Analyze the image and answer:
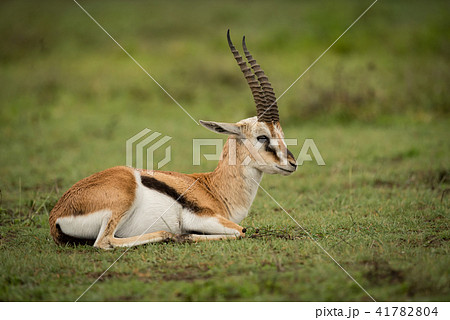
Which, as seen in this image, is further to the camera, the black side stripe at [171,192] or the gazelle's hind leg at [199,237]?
the black side stripe at [171,192]

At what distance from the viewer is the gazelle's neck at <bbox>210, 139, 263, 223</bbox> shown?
6.18 meters

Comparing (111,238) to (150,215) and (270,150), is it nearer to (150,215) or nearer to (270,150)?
(150,215)

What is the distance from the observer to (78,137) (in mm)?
12195

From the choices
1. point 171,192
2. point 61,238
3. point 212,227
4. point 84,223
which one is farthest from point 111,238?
point 212,227

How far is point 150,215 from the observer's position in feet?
18.7

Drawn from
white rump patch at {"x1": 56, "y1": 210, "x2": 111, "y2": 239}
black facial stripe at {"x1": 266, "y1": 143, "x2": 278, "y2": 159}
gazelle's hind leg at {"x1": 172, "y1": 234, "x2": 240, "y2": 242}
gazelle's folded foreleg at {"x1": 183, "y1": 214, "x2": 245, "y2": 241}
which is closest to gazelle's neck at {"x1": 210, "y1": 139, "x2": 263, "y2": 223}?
black facial stripe at {"x1": 266, "y1": 143, "x2": 278, "y2": 159}

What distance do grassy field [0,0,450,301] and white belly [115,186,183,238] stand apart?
1.12 feet

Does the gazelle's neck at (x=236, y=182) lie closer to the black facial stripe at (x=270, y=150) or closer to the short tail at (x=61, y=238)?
the black facial stripe at (x=270, y=150)

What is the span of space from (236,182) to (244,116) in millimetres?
7458

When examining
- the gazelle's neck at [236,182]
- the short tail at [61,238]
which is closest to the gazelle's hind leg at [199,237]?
the gazelle's neck at [236,182]

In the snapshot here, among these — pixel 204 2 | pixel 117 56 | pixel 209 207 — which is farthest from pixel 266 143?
pixel 204 2

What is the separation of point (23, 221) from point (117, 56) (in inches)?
528

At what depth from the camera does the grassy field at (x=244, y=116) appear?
4488mm

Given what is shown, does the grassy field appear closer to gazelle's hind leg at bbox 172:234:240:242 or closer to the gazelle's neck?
gazelle's hind leg at bbox 172:234:240:242
